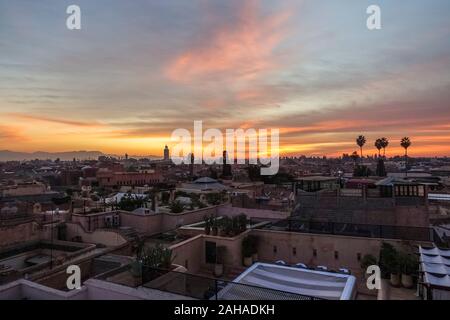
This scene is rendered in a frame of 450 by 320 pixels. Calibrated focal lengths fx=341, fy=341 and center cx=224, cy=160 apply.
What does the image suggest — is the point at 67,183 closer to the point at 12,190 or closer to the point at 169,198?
the point at 12,190

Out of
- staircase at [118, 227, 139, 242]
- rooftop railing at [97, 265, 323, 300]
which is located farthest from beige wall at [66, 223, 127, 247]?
rooftop railing at [97, 265, 323, 300]

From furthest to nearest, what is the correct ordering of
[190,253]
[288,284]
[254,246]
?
[254,246]
[190,253]
[288,284]

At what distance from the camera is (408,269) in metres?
11.6

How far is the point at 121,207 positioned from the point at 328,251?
14420 millimetres

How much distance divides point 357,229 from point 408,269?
4.06m

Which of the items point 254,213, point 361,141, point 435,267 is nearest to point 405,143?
point 361,141

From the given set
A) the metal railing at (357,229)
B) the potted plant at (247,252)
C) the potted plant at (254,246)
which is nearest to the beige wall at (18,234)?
the potted plant at (247,252)

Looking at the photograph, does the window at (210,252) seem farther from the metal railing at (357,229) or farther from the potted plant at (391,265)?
the potted plant at (391,265)

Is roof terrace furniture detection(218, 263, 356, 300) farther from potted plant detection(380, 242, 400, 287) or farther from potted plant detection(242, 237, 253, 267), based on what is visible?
potted plant detection(242, 237, 253, 267)

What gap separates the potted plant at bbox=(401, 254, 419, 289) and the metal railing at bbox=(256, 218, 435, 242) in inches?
86.0

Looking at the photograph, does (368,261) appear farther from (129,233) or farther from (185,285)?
(129,233)

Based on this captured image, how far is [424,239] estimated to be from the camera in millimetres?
13445
